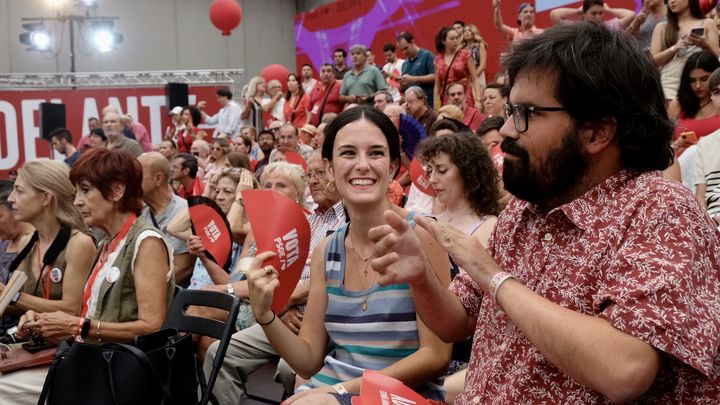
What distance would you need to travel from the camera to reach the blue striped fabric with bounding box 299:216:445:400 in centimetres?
211

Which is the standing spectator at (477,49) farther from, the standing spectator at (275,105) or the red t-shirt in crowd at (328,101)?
the standing spectator at (275,105)

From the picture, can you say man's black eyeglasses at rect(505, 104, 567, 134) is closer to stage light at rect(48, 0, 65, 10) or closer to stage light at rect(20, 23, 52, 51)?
stage light at rect(20, 23, 52, 51)

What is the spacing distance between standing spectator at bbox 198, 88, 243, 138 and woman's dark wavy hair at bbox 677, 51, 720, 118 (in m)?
8.68

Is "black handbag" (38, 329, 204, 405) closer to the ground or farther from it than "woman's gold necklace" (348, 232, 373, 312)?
closer to the ground

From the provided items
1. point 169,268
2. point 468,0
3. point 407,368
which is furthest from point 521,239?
point 468,0

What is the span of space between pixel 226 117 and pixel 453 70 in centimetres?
558

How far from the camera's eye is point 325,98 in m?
9.58

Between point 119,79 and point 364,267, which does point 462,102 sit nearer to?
point 364,267

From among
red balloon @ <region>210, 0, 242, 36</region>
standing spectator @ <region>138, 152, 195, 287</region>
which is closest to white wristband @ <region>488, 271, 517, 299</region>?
standing spectator @ <region>138, 152, 195, 287</region>

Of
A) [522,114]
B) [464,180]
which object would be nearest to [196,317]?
[464,180]

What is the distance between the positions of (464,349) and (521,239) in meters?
1.00

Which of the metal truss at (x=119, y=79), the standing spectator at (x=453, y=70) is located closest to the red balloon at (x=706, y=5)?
the standing spectator at (x=453, y=70)

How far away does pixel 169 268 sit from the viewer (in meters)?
2.97

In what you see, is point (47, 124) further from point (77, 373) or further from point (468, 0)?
point (77, 373)
